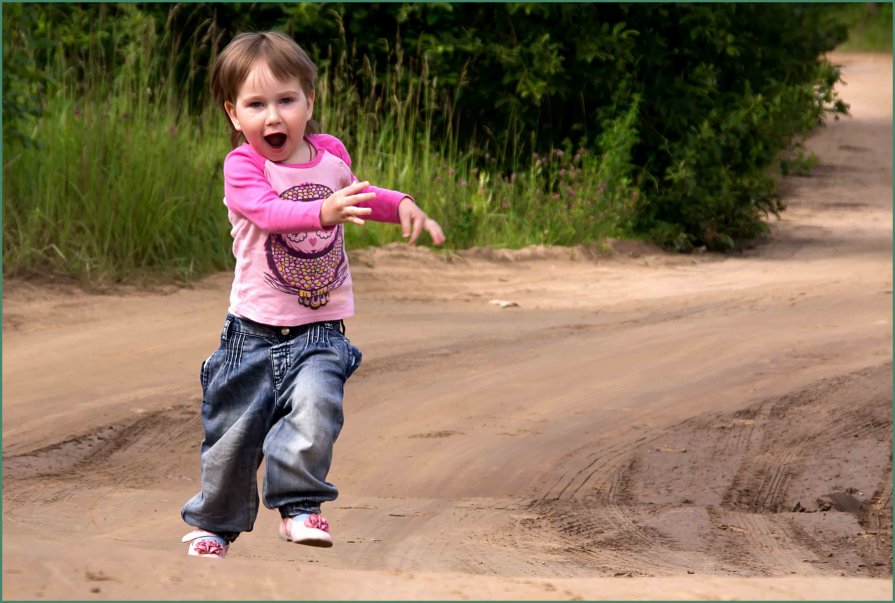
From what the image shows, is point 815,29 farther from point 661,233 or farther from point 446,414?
point 446,414

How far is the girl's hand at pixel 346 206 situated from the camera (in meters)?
3.21

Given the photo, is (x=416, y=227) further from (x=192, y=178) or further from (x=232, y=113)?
(x=192, y=178)

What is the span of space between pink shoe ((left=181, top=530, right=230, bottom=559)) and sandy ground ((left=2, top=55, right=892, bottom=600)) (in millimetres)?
285

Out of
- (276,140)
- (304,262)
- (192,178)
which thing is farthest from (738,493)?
(192,178)

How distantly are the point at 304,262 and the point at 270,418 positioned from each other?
1.46 ft

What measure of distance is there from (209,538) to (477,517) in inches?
56.9

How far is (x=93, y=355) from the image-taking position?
6.81 m

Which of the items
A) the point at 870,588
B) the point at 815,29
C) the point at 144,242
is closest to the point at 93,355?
the point at 144,242

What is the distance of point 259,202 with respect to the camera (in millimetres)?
3406

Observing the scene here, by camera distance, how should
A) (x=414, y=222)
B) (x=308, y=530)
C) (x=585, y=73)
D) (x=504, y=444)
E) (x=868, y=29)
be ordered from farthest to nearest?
(x=868, y=29)
(x=585, y=73)
(x=504, y=444)
(x=414, y=222)
(x=308, y=530)

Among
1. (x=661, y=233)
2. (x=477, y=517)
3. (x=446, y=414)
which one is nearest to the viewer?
(x=477, y=517)

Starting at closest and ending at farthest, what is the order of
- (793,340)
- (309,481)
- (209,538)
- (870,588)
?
(870,588) → (309,481) → (209,538) → (793,340)

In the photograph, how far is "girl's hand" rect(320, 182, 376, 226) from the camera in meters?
3.21

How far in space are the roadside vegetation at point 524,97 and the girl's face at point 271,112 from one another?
6040 millimetres
